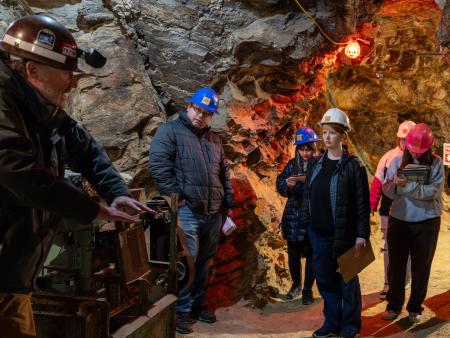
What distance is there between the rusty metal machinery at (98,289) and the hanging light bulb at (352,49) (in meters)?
5.94

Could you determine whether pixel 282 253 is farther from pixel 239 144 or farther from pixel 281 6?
pixel 281 6

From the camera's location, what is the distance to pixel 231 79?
6.51 meters

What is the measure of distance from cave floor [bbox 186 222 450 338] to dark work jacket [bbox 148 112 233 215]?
4.15 ft

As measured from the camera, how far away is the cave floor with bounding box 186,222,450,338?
4.68 m

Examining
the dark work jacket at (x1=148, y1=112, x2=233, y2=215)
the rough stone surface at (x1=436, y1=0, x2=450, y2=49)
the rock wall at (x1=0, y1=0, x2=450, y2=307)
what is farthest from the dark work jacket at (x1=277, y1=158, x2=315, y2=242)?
the rough stone surface at (x1=436, y1=0, x2=450, y2=49)

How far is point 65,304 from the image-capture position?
2.29 m

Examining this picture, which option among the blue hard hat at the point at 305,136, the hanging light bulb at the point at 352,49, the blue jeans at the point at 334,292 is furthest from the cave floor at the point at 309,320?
the hanging light bulb at the point at 352,49

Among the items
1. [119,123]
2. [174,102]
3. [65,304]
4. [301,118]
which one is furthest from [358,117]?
[65,304]

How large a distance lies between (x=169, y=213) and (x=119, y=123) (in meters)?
2.72

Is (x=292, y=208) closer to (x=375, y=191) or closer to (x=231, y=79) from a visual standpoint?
(x=375, y=191)

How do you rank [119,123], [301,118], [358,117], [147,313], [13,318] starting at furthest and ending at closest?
[358,117] → [301,118] → [119,123] → [147,313] → [13,318]

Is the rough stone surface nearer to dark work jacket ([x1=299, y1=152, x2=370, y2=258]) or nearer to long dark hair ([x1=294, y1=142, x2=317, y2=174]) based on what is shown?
long dark hair ([x1=294, y1=142, x2=317, y2=174])

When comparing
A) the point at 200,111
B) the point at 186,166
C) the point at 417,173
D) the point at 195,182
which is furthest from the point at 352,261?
the point at 200,111

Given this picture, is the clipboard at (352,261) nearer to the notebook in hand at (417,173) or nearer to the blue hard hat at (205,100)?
the notebook in hand at (417,173)
